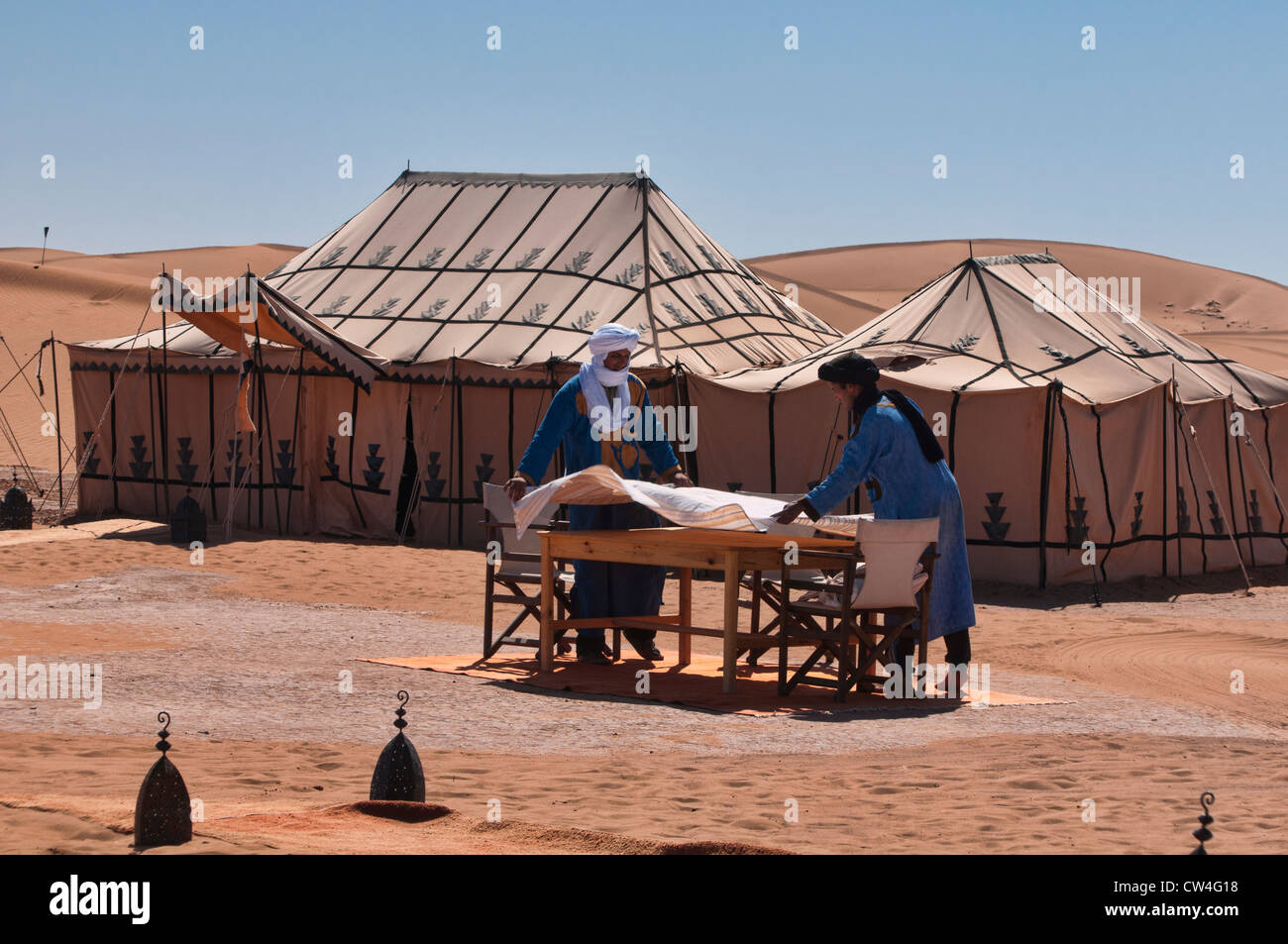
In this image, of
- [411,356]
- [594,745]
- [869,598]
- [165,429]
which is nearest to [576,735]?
[594,745]

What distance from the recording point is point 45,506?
63.2 feet

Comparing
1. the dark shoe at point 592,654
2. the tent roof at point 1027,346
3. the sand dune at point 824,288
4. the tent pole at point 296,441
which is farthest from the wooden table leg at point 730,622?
the sand dune at point 824,288

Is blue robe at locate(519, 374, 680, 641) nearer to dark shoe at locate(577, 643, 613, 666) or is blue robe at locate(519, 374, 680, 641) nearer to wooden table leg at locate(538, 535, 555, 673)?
dark shoe at locate(577, 643, 613, 666)

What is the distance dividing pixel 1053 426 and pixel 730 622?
6.59 meters

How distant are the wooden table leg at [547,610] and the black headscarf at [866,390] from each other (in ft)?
5.88

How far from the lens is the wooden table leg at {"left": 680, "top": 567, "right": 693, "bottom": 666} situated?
852cm

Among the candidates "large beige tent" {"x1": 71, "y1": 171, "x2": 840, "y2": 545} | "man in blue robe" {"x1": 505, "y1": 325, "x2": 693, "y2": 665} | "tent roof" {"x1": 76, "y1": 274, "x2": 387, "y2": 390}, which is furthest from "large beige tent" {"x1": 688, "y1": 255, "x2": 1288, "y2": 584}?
"man in blue robe" {"x1": 505, "y1": 325, "x2": 693, "y2": 665}

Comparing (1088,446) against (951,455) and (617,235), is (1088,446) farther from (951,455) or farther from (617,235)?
(617,235)

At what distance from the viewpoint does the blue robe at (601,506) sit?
850 cm

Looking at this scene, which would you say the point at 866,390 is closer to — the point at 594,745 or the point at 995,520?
the point at 594,745

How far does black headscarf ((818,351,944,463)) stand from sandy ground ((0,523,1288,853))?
4.49 ft

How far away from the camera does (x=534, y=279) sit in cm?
1731

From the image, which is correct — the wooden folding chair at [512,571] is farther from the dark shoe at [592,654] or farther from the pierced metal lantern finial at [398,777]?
the pierced metal lantern finial at [398,777]
